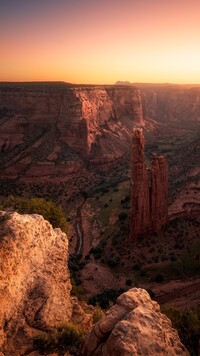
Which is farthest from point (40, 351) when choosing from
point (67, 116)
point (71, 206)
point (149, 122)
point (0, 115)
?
point (149, 122)

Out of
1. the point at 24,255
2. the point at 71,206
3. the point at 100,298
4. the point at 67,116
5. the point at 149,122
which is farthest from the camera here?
the point at 149,122

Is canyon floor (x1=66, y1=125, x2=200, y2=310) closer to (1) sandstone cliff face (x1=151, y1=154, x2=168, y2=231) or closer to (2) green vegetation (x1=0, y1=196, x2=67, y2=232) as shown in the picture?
(1) sandstone cliff face (x1=151, y1=154, x2=168, y2=231)

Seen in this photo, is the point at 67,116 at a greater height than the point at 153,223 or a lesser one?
greater

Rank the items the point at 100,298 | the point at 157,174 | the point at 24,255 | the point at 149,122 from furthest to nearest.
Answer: the point at 149,122 → the point at 157,174 → the point at 100,298 → the point at 24,255

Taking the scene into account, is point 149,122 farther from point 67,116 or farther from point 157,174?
point 157,174

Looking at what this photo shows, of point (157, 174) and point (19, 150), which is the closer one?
point (157, 174)

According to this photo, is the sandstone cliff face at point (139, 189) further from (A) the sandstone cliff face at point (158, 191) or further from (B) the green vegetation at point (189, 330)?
(B) the green vegetation at point (189, 330)

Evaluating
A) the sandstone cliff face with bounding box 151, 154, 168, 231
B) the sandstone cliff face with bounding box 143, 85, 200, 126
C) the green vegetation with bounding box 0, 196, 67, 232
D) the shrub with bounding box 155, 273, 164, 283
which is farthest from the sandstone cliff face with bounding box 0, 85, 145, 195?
the sandstone cliff face with bounding box 143, 85, 200, 126
